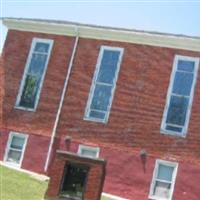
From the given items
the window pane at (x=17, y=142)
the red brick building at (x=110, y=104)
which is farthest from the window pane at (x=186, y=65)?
the window pane at (x=17, y=142)

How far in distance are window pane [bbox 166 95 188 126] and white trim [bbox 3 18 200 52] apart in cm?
242

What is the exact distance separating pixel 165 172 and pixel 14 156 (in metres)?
7.45

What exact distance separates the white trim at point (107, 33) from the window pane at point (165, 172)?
551 centimetres

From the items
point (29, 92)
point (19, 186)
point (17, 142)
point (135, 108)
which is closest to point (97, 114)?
point (135, 108)

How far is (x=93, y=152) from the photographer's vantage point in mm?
22312

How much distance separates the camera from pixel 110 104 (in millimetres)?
22531

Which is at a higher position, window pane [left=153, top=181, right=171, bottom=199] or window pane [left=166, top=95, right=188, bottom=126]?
window pane [left=166, top=95, right=188, bottom=126]

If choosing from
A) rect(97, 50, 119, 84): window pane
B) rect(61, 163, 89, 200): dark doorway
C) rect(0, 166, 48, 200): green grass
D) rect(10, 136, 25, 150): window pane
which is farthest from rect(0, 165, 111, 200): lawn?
rect(97, 50, 119, 84): window pane

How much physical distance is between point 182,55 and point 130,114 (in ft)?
11.9

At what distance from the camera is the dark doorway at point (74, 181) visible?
546 inches

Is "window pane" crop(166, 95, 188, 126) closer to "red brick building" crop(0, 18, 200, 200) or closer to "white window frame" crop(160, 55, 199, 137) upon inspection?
"red brick building" crop(0, 18, 200, 200)

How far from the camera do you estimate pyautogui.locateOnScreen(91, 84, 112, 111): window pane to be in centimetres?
2270

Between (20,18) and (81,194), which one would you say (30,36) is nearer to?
(20,18)

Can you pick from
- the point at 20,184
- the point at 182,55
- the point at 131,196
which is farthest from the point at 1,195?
the point at 182,55
